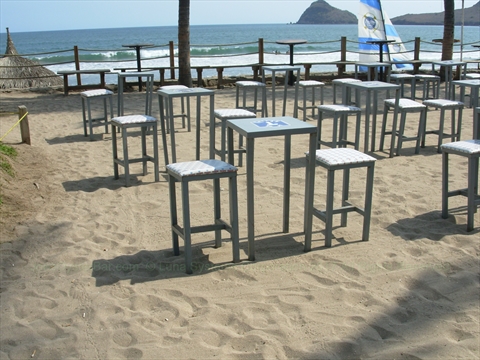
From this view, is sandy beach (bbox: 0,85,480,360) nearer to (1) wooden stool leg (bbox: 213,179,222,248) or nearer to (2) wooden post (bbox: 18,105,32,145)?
(1) wooden stool leg (bbox: 213,179,222,248)

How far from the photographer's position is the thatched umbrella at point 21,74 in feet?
41.2

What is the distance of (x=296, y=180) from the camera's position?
5.09 m

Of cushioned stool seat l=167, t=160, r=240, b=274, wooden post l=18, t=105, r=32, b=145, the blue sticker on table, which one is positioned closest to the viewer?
cushioned stool seat l=167, t=160, r=240, b=274

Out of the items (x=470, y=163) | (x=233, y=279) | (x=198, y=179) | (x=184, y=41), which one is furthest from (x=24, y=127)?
(x=184, y=41)

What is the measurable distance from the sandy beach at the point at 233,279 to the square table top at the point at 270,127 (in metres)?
→ 0.82

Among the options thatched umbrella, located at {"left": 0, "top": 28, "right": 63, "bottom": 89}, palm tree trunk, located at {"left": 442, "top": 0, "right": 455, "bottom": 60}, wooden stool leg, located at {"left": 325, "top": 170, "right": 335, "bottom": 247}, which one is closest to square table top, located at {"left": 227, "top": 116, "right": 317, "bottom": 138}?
wooden stool leg, located at {"left": 325, "top": 170, "right": 335, "bottom": 247}

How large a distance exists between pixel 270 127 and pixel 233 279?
38.7 inches

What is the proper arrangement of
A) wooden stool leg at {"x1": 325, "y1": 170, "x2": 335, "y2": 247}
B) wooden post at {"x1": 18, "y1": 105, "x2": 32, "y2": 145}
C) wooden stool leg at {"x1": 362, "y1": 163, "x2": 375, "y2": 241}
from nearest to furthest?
1. wooden stool leg at {"x1": 325, "y1": 170, "x2": 335, "y2": 247}
2. wooden stool leg at {"x1": 362, "y1": 163, "x2": 375, "y2": 241}
3. wooden post at {"x1": 18, "y1": 105, "x2": 32, "y2": 145}

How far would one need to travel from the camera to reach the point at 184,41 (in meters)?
11.3

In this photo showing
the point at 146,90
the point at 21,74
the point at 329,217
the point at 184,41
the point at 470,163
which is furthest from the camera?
the point at 21,74

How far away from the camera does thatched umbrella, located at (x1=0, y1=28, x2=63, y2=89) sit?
A: 1255 centimetres

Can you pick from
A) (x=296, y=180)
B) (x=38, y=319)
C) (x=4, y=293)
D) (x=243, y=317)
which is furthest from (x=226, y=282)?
(x=296, y=180)

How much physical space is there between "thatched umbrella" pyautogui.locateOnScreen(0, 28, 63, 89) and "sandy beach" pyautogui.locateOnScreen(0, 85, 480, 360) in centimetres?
837

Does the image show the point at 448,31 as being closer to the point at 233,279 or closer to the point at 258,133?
the point at 258,133
